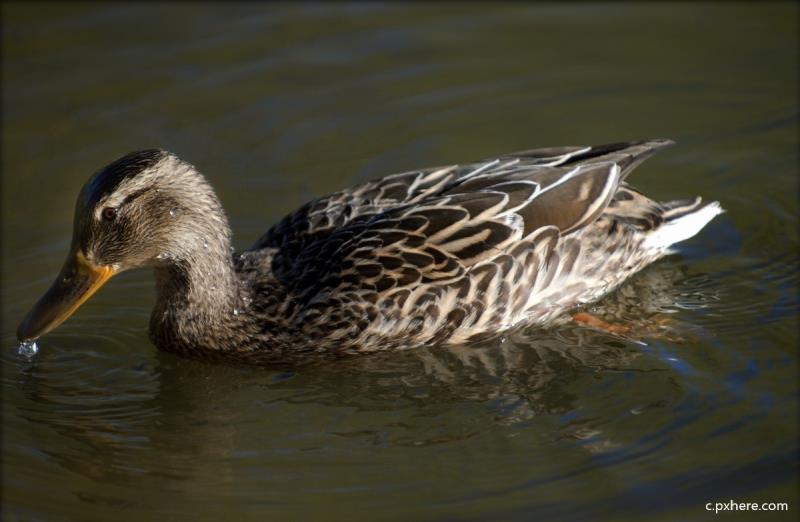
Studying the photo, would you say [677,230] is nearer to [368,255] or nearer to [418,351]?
A: [418,351]

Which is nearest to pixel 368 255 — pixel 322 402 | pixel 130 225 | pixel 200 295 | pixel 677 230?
pixel 322 402

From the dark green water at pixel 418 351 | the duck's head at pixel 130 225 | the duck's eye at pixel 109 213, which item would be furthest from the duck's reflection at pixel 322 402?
the duck's eye at pixel 109 213

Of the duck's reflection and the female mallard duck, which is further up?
the female mallard duck

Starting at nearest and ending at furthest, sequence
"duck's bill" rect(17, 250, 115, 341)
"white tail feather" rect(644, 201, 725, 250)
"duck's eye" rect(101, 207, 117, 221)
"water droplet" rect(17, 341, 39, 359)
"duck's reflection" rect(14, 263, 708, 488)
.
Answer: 1. "duck's reflection" rect(14, 263, 708, 488)
2. "duck's eye" rect(101, 207, 117, 221)
3. "duck's bill" rect(17, 250, 115, 341)
4. "water droplet" rect(17, 341, 39, 359)
5. "white tail feather" rect(644, 201, 725, 250)

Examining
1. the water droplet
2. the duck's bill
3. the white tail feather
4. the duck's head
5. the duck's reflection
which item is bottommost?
the duck's reflection

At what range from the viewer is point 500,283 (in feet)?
26.8

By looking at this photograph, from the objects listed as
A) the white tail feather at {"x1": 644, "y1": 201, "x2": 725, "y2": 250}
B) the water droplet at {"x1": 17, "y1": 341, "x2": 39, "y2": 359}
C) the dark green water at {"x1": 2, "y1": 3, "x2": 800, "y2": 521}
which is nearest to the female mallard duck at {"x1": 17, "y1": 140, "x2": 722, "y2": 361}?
the white tail feather at {"x1": 644, "y1": 201, "x2": 725, "y2": 250}

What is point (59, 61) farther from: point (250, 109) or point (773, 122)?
point (773, 122)

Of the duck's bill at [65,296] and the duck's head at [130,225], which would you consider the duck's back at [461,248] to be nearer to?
the duck's head at [130,225]

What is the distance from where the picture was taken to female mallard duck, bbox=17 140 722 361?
26.2 ft

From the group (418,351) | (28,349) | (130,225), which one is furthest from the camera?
(28,349)

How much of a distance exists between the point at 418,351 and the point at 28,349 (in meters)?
2.75

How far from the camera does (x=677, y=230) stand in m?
8.83

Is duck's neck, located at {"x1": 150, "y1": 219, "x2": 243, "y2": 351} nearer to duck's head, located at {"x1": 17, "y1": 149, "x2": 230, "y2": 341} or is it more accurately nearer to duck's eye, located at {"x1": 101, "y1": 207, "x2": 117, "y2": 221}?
duck's head, located at {"x1": 17, "y1": 149, "x2": 230, "y2": 341}
